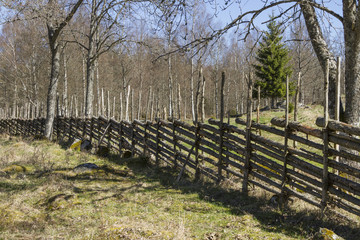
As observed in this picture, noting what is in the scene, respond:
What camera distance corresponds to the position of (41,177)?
6.04 meters

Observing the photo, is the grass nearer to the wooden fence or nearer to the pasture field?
the pasture field

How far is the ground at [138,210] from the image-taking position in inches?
137

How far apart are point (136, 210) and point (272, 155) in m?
2.48

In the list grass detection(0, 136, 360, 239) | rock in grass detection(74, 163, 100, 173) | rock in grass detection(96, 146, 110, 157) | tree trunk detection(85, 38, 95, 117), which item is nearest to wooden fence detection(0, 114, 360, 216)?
grass detection(0, 136, 360, 239)

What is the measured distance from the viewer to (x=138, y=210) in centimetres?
439

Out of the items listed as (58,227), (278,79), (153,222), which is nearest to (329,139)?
(153,222)

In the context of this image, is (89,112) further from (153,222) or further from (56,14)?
(153,222)

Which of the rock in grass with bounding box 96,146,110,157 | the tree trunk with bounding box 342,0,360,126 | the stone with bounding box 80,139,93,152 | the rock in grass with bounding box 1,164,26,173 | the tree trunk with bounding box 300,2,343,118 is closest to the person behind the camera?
the tree trunk with bounding box 342,0,360,126

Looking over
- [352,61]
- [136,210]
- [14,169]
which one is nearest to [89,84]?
[14,169]

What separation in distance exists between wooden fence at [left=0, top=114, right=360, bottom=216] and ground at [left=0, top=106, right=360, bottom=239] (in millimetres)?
300

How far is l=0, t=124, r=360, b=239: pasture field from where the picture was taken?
3.48 m

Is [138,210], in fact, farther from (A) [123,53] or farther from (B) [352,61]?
(A) [123,53]

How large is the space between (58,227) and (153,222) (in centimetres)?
125

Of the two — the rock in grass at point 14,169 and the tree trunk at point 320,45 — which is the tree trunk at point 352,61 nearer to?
the tree trunk at point 320,45
